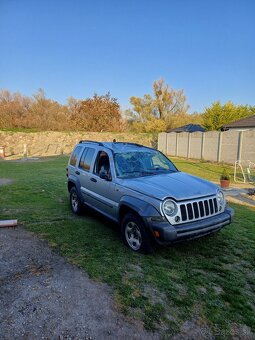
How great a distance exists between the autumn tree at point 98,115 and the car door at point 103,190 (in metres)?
32.7

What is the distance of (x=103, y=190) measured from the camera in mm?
4910

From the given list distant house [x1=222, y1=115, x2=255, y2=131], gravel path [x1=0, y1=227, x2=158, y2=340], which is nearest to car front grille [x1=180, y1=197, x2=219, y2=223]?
gravel path [x1=0, y1=227, x2=158, y2=340]

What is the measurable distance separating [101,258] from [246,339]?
215 cm

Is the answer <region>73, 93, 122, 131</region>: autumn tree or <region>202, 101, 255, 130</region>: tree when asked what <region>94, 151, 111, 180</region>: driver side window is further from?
<region>73, 93, 122, 131</region>: autumn tree

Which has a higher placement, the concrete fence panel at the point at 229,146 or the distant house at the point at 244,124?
the distant house at the point at 244,124

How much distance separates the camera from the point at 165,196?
147 inches

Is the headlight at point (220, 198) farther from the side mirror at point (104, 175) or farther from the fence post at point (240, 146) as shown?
the fence post at point (240, 146)

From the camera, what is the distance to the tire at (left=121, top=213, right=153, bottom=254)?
12.8 feet

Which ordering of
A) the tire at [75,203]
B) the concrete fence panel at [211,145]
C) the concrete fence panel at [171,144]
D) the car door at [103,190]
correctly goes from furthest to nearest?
1. the concrete fence panel at [171,144]
2. the concrete fence panel at [211,145]
3. the tire at [75,203]
4. the car door at [103,190]

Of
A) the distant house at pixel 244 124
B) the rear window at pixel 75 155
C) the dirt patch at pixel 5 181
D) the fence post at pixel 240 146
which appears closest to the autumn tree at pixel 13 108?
the dirt patch at pixel 5 181

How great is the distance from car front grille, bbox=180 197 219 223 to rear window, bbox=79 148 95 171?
103 inches

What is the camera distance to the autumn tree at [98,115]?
3697 centimetres

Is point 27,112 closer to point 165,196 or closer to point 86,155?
point 86,155

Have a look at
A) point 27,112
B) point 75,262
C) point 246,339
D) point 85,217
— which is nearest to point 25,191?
point 85,217
